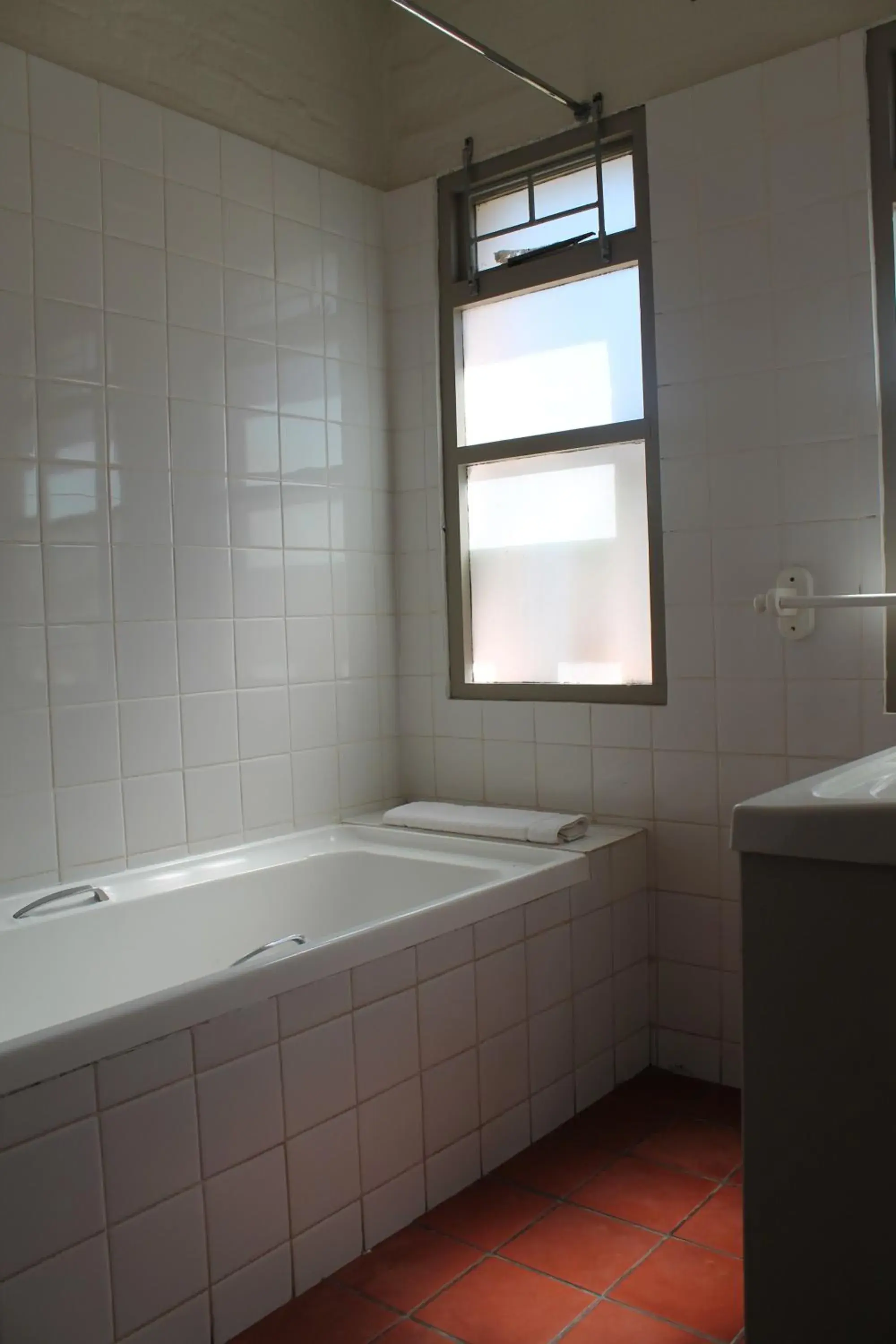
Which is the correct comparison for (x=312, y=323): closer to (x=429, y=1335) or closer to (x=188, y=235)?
(x=188, y=235)

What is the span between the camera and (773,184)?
2432 millimetres

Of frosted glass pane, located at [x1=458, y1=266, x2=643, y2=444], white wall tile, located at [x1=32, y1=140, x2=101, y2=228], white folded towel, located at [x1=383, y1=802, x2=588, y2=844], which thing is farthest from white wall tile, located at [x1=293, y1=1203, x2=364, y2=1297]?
white wall tile, located at [x1=32, y1=140, x2=101, y2=228]

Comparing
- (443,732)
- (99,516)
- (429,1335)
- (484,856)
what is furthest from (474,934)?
(99,516)

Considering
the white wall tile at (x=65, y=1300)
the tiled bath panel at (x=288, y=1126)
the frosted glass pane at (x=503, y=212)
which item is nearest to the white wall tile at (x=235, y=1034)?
the tiled bath panel at (x=288, y=1126)

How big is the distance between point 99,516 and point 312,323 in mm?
869

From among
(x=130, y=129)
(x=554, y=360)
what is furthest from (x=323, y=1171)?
(x=130, y=129)

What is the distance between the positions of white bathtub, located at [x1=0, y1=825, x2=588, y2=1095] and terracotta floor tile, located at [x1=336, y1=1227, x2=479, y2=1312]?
0.51 meters

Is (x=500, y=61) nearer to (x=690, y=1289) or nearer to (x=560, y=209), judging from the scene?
(x=560, y=209)

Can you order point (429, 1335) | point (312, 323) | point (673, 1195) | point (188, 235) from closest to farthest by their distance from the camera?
point (429, 1335) < point (673, 1195) < point (188, 235) < point (312, 323)

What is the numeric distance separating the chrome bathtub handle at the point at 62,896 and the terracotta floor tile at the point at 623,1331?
1.03 m

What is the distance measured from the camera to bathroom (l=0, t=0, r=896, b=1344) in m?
1.81

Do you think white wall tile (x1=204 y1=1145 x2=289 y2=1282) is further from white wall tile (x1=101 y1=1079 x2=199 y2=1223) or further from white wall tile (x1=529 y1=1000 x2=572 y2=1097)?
white wall tile (x1=529 y1=1000 x2=572 y2=1097)

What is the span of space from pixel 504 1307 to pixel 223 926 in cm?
107

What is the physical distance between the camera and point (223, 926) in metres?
2.52
